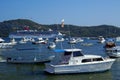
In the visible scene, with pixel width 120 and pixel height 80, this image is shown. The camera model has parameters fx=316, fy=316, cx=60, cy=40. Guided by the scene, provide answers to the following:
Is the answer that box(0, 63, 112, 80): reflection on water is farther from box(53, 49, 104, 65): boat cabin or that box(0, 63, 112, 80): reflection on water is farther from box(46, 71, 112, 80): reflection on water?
box(53, 49, 104, 65): boat cabin

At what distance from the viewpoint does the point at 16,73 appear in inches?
1543

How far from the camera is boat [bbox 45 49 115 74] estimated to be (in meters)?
36.4

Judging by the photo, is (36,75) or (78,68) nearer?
(78,68)

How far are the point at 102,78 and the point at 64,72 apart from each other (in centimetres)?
446

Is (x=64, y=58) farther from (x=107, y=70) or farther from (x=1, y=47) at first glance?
(x=1, y=47)

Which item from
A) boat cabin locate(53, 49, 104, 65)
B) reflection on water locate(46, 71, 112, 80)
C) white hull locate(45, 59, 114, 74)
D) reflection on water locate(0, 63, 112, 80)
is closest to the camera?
reflection on water locate(46, 71, 112, 80)

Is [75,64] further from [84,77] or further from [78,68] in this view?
[84,77]

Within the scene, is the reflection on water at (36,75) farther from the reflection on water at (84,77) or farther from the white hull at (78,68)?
the white hull at (78,68)

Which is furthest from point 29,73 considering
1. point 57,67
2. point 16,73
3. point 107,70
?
point 107,70

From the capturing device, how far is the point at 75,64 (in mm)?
36562

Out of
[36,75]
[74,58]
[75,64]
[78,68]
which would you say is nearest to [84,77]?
[78,68]

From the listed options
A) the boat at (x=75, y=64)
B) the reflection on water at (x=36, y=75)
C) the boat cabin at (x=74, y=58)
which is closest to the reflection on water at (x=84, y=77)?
the reflection on water at (x=36, y=75)

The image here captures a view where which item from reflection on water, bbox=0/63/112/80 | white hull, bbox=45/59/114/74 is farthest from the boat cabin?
reflection on water, bbox=0/63/112/80

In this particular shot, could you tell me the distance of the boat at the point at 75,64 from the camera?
119 feet
